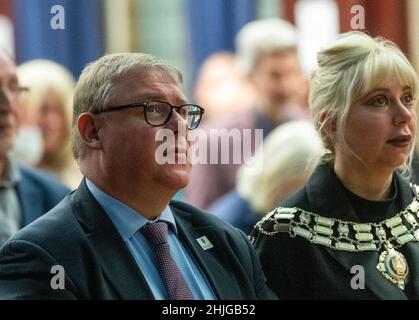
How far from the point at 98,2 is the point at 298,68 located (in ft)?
3.41

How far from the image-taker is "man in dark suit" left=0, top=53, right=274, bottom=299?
2158 mm

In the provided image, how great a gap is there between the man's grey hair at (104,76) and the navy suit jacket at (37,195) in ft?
2.37

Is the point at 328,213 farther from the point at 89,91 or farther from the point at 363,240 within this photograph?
the point at 89,91

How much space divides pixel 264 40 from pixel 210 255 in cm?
163

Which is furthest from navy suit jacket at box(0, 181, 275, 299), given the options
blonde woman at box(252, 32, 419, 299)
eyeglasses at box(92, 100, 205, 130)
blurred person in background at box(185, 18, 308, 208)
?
blurred person in background at box(185, 18, 308, 208)

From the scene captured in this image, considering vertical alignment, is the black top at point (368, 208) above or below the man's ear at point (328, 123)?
A: below

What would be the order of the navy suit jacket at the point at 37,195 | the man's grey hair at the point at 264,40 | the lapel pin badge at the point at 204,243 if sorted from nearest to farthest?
the lapel pin badge at the point at 204,243 → the navy suit jacket at the point at 37,195 → the man's grey hair at the point at 264,40

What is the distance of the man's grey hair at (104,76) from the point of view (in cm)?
226

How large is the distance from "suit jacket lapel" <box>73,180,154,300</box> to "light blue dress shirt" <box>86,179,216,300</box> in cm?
2

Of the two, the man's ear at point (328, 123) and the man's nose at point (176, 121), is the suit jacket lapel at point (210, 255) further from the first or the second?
the man's ear at point (328, 123)

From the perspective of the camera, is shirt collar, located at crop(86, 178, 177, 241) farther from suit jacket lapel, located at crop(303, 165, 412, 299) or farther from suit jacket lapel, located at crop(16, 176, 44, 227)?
suit jacket lapel, located at crop(16, 176, 44, 227)

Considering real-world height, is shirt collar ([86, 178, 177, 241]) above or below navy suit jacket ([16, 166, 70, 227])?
above

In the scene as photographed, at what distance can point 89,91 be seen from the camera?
2.28 m

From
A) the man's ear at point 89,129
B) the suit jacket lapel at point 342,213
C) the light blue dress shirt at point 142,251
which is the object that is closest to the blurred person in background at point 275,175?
the suit jacket lapel at point 342,213
